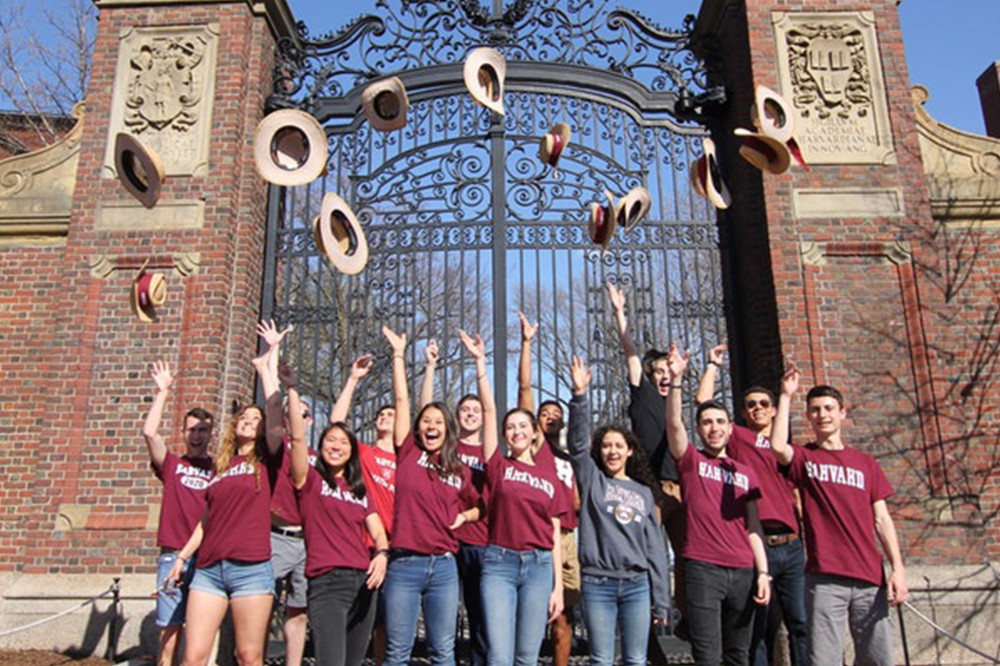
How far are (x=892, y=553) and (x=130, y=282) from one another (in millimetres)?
6955

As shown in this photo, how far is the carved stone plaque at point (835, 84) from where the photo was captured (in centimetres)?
806

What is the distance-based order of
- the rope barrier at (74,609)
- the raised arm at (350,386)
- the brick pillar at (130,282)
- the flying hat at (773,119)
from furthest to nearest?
the brick pillar at (130,282), the flying hat at (773,119), the rope barrier at (74,609), the raised arm at (350,386)

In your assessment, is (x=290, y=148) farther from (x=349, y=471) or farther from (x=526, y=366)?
(x=349, y=471)

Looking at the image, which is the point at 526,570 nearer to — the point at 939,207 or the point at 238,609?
the point at 238,609

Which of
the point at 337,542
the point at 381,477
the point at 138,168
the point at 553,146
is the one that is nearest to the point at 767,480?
the point at 381,477

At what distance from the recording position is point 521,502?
14.5ft

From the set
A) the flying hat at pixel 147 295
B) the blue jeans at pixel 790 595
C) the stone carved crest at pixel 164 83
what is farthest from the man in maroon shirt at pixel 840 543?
the stone carved crest at pixel 164 83

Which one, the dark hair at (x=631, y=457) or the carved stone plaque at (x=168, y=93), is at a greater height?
the carved stone plaque at (x=168, y=93)

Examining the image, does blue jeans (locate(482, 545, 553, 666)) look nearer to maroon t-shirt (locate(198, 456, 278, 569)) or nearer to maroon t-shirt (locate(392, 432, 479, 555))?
maroon t-shirt (locate(392, 432, 479, 555))

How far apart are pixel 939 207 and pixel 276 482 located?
22.2 feet

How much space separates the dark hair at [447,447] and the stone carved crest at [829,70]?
5.54 meters

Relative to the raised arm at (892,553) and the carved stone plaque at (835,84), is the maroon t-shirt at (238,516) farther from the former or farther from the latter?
the carved stone plaque at (835,84)

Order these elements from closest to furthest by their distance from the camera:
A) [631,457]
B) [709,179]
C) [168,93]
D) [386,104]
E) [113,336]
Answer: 1. [631,457]
2. [709,179]
3. [386,104]
4. [113,336]
5. [168,93]

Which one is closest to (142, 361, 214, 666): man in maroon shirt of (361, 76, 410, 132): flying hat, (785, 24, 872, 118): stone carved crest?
(361, 76, 410, 132): flying hat
